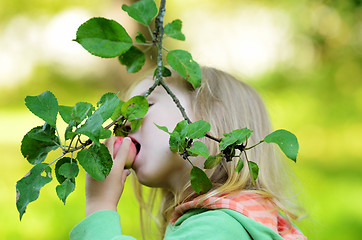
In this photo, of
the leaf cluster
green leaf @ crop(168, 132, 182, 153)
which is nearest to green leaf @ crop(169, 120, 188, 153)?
green leaf @ crop(168, 132, 182, 153)

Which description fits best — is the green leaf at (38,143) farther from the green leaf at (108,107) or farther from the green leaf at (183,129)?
the green leaf at (183,129)

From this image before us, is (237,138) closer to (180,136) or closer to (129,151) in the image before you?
(180,136)

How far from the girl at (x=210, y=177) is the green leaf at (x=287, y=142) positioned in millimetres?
220

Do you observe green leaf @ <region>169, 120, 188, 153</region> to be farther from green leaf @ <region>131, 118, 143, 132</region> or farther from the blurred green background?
the blurred green background

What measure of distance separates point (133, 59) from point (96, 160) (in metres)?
0.22

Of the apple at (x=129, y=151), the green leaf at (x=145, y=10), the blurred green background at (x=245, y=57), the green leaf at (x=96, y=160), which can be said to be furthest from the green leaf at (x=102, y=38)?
the blurred green background at (x=245, y=57)

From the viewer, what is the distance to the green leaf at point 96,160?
77 cm

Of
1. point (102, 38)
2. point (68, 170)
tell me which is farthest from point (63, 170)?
point (102, 38)

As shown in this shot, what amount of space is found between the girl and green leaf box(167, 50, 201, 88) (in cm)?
18

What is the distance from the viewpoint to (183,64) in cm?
89

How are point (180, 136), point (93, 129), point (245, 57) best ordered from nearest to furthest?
1. point (93, 129)
2. point (180, 136)
3. point (245, 57)

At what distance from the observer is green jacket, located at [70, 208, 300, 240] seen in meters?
0.91

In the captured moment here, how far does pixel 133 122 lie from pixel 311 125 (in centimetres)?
278

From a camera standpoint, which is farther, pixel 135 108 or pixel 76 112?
pixel 135 108
